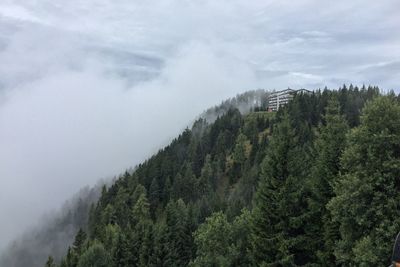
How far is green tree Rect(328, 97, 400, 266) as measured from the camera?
23906mm

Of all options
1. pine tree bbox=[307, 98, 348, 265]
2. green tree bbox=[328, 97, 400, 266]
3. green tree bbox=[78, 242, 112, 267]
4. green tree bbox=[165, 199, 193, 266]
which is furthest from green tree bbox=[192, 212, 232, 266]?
green tree bbox=[78, 242, 112, 267]

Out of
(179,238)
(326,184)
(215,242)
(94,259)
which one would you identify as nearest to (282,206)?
(326,184)

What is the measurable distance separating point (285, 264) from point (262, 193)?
524 centimetres

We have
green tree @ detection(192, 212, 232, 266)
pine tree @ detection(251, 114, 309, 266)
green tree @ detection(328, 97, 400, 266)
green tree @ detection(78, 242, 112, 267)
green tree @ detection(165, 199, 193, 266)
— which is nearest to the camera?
green tree @ detection(328, 97, 400, 266)

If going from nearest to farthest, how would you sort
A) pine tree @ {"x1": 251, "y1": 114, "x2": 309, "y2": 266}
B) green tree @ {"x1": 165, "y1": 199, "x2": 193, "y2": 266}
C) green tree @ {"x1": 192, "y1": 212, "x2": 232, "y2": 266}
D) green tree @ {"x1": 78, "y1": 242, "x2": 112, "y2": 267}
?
pine tree @ {"x1": 251, "y1": 114, "x2": 309, "y2": 266} → green tree @ {"x1": 192, "y1": 212, "x2": 232, "y2": 266} → green tree @ {"x1": 165, "y1": 199, "x2": 193, "y2": 266} → green tree @ {"x1": 78, "y1": 242, "x2": 112, "y2": 267}

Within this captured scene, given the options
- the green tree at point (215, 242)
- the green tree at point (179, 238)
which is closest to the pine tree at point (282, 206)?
the green tree at point (215, 242)

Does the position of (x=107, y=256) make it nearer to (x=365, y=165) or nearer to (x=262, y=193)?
(x=262, y=193)

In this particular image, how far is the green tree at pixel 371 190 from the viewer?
23.9 m

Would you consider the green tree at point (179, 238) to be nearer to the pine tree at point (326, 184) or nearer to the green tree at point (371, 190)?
the pine tree at point (326, 184)

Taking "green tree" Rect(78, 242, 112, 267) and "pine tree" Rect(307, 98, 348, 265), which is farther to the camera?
"green tree" Rect(78, 242, 112, 267)

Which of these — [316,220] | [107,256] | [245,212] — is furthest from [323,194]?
[107,256]

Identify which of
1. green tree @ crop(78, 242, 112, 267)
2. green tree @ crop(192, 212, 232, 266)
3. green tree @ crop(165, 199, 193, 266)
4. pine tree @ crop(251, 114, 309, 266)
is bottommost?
green tree @ crop(78, 242, 112, 267)

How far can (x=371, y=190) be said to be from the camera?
25.0 m

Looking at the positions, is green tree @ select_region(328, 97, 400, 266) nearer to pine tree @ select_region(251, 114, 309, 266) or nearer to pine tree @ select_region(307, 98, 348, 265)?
pine tree @ select_region(307, 98, 348, 265)
